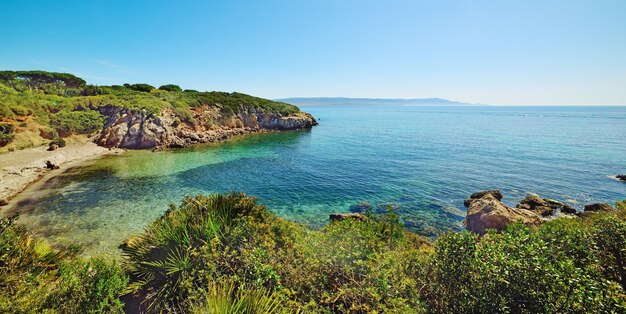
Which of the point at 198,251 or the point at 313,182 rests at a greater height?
the point at 198,251

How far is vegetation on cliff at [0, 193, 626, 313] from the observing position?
4.52 meters

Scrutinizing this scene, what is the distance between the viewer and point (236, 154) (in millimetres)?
36969

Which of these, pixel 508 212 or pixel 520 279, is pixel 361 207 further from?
pixel 520 279

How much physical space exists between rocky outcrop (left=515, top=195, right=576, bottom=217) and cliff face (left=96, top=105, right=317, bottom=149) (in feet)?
143

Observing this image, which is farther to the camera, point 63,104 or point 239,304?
point 63,104

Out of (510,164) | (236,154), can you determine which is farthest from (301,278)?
(510,164)

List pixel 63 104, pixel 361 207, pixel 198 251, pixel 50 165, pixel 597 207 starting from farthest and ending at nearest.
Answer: pixel 63 104 < pixel 50 165 < pixel 361 207 < pixel 597 207 < pixel 198 251

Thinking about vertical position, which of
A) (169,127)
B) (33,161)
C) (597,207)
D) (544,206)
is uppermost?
(169,127)

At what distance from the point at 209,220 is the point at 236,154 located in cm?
3092

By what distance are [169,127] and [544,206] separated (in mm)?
48979

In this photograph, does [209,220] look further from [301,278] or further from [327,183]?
[327,183]

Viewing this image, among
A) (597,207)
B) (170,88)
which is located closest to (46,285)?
(597,207)

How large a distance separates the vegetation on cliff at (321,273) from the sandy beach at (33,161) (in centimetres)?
2029

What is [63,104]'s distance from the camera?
40.3 meters
